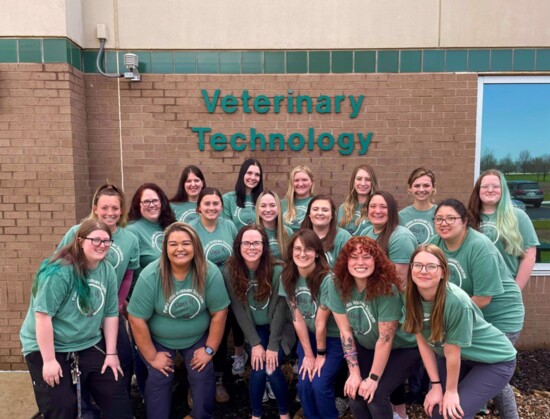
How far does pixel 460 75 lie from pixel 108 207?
418cm

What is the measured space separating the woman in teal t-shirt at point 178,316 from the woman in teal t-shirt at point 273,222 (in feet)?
2.12

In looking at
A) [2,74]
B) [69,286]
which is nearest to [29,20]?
[2,74]

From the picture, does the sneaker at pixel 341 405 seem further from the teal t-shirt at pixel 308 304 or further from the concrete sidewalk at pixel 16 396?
the concrete sidewalk at pixel 16 396

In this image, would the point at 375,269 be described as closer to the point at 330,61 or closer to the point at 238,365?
the point at 238,365

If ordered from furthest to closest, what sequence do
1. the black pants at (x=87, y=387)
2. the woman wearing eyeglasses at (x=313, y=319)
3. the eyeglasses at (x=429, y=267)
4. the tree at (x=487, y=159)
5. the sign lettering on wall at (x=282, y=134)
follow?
the tree at (x=487, y=159) < the sign lettering on wall at (x=282, y=134) < the woman wearing eyeglasses at (x=313, y=319) < the black pants at (x=87, y=387) < the eyeglasses at (x=429, y=267)

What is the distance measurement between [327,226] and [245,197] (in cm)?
110

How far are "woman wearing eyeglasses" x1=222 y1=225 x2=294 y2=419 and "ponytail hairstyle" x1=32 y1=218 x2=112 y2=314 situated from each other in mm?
1085

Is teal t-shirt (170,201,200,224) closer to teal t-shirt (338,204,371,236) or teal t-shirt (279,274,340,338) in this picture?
teal t-shirt (279,274,340,338)

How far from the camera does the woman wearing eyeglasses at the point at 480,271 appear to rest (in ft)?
9.62

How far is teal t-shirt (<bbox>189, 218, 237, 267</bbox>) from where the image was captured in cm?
368

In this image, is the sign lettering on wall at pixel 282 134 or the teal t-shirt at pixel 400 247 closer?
the teal t-shirt at pixel 400 247

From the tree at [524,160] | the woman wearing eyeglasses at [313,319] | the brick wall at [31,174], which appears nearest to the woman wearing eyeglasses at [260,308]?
the woman wearing eyeglasses at [313,319]

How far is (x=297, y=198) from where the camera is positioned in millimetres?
4227

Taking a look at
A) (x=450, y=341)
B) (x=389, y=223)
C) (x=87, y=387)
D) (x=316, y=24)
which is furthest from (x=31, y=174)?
(x=450, y=341)
